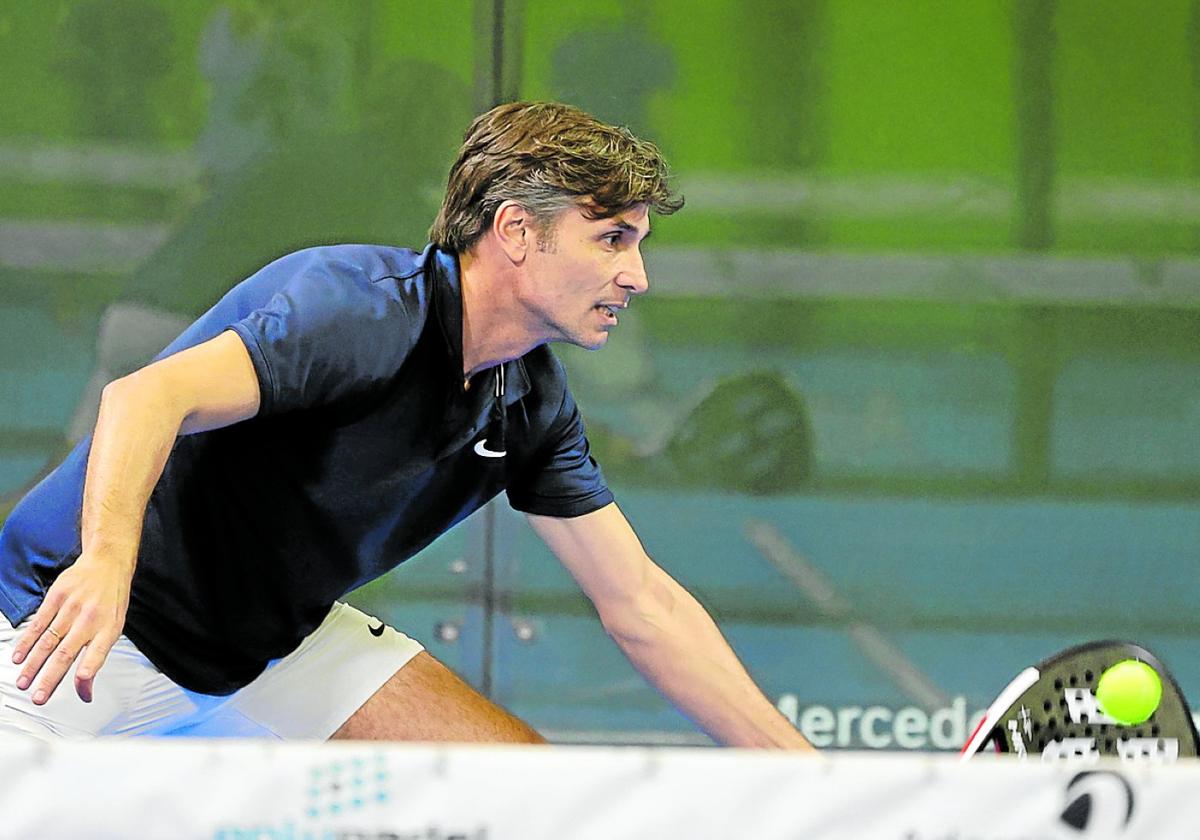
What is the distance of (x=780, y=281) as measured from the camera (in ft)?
11.6

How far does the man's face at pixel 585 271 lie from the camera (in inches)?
86.1

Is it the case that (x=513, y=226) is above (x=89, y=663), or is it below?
above

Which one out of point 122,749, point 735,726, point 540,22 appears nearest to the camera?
point 122,749

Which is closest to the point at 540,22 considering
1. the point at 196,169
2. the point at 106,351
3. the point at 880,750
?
the point at 196,169

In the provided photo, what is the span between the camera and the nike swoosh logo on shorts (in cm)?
217

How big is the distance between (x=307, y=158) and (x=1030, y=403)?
168 cm

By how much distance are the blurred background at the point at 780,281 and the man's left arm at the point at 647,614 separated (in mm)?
1252

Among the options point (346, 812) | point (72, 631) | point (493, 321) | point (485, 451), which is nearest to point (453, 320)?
point (493, 321)

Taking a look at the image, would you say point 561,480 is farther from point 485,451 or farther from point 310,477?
point 310,477

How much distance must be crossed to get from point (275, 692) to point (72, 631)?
0.76m

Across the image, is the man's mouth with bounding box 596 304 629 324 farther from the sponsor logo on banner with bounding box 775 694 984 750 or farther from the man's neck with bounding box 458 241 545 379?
the sponsor logo on banner with bounding box 775 694 984 750

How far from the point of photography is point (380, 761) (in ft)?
3.57

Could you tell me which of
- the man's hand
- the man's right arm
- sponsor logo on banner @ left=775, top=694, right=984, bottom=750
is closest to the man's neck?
the man's right arm

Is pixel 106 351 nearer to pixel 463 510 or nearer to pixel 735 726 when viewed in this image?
pixel 463 510
